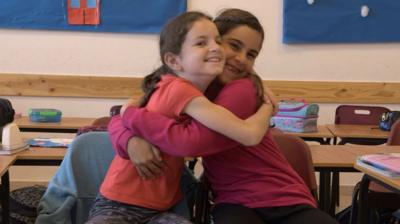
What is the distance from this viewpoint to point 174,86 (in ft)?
4.10

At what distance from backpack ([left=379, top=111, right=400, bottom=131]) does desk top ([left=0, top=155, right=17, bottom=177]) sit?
8.12ft

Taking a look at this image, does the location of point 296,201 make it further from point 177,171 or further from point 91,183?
point 91,183

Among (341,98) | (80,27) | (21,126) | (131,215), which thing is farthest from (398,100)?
(131,215)

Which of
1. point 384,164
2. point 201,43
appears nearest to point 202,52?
point 201,43

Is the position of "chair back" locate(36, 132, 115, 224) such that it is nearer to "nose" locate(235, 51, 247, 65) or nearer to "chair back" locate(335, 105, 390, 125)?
"nose" locate(235, 51, 247, 65)

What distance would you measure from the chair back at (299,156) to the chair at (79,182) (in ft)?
1.51

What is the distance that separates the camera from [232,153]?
1.37m

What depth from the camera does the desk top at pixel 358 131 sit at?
303 centimetres

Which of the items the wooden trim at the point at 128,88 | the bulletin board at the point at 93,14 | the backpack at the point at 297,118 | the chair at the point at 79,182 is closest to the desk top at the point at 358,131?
the backpack at the point at 297,118

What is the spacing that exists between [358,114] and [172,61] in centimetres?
271

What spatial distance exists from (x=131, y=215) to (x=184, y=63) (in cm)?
45

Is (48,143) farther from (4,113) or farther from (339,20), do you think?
(339,20)

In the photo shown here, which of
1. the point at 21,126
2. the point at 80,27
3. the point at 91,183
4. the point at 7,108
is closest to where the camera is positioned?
the point at 91,183

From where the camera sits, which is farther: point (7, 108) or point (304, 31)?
point (304, 31)
